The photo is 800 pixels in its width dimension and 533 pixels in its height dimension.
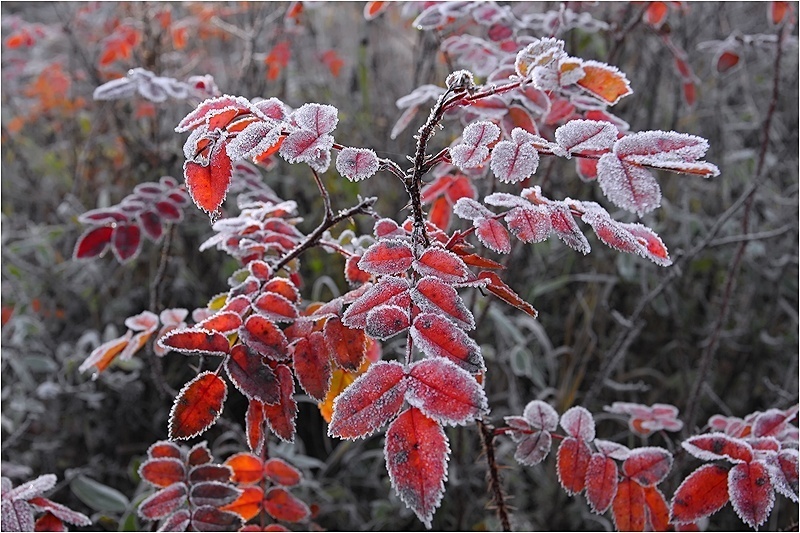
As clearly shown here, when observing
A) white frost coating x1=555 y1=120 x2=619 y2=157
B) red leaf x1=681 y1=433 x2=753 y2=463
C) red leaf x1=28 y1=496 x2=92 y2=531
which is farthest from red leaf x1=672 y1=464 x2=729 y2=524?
red leaf x1=28 y1=496 x2=92 y2=531

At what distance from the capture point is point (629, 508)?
36.4 inches

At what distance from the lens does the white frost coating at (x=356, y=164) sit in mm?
705

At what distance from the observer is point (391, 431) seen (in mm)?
589

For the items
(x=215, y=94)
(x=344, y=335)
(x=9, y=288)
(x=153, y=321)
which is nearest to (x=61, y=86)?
(x=9, y=288)

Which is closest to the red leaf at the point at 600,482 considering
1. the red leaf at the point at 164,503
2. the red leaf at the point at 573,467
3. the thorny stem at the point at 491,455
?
the red leaf at the point at 573,467

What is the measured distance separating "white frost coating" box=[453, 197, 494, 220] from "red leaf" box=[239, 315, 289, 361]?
9.8 inches

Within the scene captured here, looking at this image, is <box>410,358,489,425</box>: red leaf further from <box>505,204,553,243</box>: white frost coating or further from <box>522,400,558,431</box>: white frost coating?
<box>522,400,558,431</box>: white frost coating

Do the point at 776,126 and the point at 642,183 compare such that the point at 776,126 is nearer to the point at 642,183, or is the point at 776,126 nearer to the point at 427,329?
the point at 642,183

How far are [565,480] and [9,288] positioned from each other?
5.22ft

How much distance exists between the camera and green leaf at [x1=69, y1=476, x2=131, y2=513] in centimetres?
132

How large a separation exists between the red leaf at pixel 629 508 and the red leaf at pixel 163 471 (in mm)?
607

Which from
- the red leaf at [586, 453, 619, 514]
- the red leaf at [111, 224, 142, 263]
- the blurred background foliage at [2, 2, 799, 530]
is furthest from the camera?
the blurred background foliage at [2, 2, 799, 530]

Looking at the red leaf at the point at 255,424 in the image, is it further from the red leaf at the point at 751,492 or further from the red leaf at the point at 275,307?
the red leaf at the point at 751,492

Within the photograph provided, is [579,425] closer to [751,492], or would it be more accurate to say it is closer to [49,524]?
[751,492]
